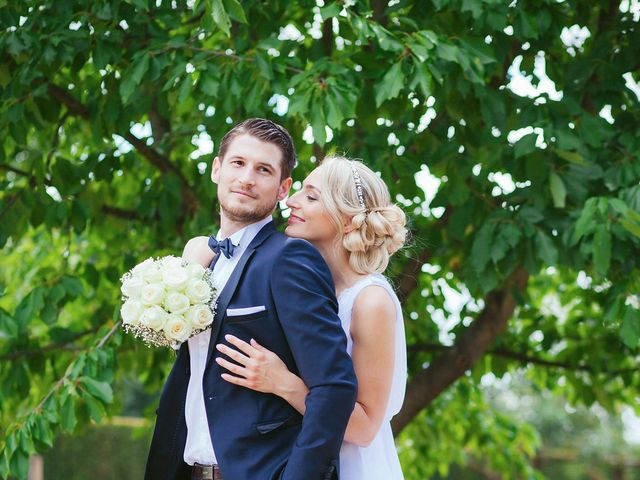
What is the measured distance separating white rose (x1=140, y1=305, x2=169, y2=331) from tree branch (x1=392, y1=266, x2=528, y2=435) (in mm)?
3058

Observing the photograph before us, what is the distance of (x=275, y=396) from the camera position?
7.48 feet

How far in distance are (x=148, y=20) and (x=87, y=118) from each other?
837mm

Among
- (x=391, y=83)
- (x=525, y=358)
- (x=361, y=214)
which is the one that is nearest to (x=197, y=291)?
(x=361, y=214)

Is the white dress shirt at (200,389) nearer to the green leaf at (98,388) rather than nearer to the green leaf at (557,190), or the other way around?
the green leaf at (98,388)

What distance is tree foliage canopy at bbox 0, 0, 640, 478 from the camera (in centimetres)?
362

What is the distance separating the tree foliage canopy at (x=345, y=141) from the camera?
3.62 m

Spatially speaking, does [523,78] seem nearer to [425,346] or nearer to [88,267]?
[425,346]

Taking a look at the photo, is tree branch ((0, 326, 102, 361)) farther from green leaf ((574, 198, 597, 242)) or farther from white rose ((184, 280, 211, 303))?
white rose ((184, 280, 211, 303))

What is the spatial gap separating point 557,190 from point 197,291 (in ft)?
6.88

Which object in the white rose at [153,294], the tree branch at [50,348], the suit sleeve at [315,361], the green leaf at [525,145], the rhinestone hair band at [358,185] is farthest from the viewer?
the tree branch at [50,348]

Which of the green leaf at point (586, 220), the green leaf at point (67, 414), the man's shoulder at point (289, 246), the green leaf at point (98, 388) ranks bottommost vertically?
the green leaf at point (67, 414)

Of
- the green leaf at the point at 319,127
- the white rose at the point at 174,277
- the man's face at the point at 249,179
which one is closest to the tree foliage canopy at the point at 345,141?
the green leaf at the point at 319,127

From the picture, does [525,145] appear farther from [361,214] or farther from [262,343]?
[262,343]

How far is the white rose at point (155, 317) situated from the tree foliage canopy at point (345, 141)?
1101 millimetres
